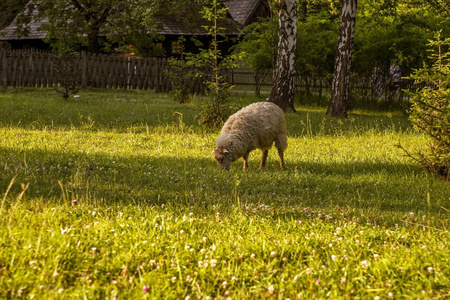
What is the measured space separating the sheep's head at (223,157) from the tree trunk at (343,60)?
9.56m

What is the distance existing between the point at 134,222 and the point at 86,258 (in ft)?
2.97

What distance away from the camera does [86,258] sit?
3.66 metres

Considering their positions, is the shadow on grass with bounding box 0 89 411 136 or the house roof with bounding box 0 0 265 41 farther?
the house roof with bounding box 0 0 265 41

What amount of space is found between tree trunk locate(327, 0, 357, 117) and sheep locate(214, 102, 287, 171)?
8444mm

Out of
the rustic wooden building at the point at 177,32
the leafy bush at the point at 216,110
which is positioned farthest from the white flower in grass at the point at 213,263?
the rustic wooden building at the point at 177,32

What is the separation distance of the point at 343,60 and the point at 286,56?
201 cm

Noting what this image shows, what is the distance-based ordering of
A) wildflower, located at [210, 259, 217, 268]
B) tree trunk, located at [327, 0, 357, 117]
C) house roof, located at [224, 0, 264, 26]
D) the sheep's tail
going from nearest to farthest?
1. wildflower, located at [210, 259, 217, 268]
2. the sheep's tail
3. tree trunk, located at [327, 0, 357, 117]
4. house roof, located at [224, 0, 264, 26]

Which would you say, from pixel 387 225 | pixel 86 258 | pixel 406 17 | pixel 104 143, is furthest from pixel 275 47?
pixel 86 258

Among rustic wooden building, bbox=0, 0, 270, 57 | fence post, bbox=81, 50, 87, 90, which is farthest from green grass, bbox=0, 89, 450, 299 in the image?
rustic wooden building, bbox=0, 0, 270, 57

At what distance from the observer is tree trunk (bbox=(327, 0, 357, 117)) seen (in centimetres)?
1622

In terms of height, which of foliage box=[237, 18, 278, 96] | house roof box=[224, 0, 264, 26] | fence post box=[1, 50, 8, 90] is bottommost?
fence post box=[1, 50, 8, 90]

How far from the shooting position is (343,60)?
53.9 feet

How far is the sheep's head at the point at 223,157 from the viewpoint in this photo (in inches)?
307

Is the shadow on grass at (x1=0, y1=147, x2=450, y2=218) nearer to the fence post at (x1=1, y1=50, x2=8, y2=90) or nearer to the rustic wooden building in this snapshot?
the fence post at (x1=1, y1=50, x2=8, y2=90)
